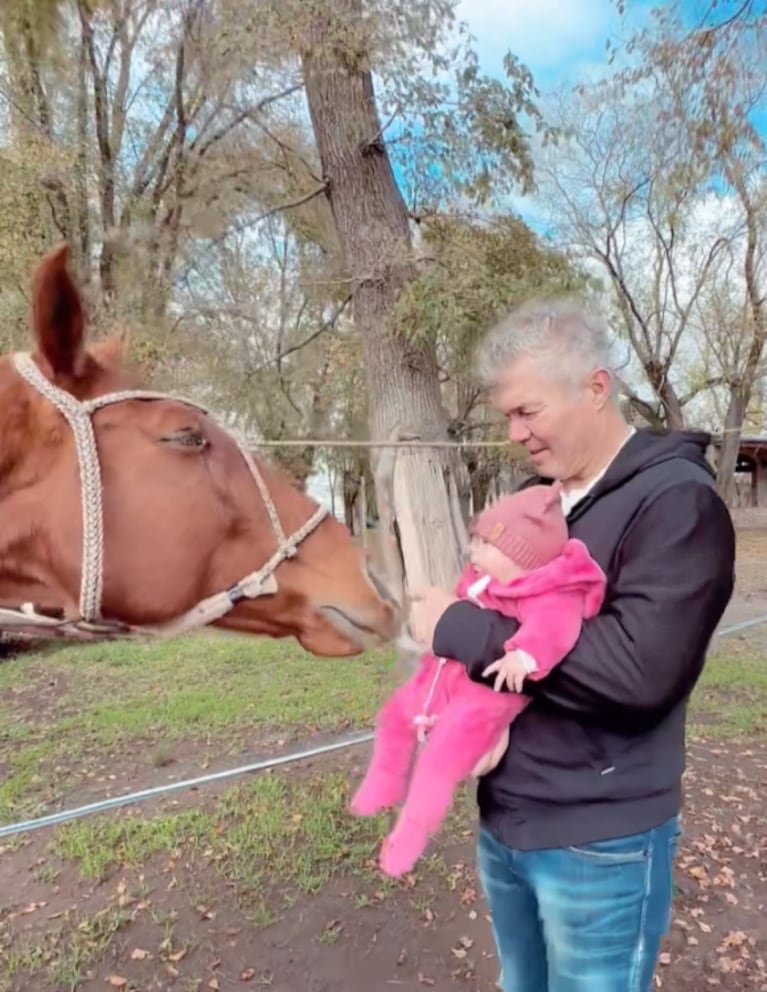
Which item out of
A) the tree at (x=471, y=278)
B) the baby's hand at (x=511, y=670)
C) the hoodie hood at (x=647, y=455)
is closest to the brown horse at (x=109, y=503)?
the baby's hand at (x=511, y=670)

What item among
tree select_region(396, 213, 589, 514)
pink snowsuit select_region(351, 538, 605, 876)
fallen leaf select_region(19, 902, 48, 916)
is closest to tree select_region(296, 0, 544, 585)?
tree select_region(396, 213, 589, 514)

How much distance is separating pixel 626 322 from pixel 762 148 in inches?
336

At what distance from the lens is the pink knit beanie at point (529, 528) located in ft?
4.22

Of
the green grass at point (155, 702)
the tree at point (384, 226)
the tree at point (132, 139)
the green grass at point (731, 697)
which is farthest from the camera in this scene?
the tree at point (132, 139)

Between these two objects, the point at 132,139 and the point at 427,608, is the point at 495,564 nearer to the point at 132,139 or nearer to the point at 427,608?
the point at 427,608

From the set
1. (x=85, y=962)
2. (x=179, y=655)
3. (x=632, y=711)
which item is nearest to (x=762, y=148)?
(x=632, y=711)

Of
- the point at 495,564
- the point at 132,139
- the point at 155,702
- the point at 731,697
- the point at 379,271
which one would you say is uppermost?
the point at 132,139

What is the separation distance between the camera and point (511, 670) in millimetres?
1203

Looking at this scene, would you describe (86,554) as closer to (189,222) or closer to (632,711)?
(632,711)

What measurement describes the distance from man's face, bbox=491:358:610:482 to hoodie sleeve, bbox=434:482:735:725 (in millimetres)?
198

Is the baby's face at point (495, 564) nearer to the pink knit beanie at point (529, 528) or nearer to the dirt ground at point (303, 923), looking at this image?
Result: the pink knit beanie at point (529, 528)

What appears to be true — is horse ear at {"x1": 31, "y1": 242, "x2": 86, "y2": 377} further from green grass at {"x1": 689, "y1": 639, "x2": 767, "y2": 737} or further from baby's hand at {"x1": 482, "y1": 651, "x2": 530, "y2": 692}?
green grass at {"x1": 689, "y1": 639, "x2": 767, "y2": 737}

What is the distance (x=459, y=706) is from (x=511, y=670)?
0.16 metres

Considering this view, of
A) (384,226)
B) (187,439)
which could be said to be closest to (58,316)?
(187,439)
